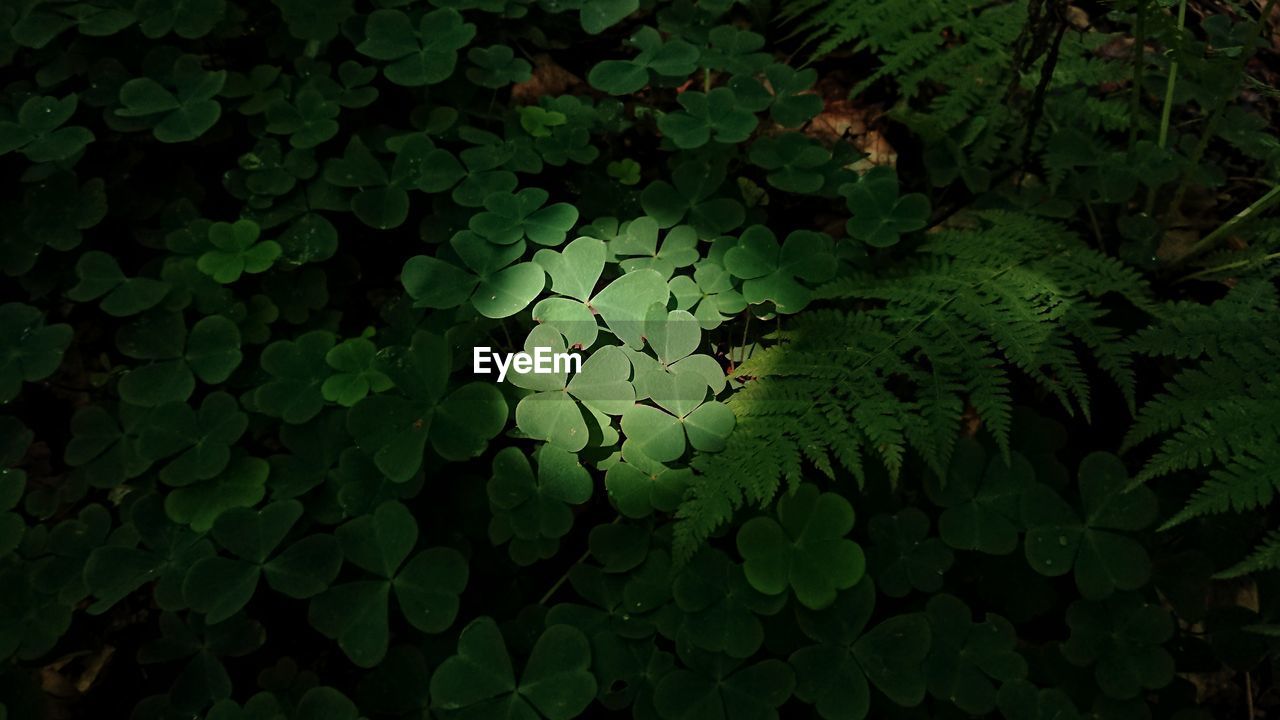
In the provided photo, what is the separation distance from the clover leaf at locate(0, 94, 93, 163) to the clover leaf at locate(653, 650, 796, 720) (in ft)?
6.70

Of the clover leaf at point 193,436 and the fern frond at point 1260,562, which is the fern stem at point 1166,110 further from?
the clover leaf at point 193,436

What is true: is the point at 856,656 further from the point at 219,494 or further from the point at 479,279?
the point at 219,494

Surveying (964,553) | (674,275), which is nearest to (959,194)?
(674,275)

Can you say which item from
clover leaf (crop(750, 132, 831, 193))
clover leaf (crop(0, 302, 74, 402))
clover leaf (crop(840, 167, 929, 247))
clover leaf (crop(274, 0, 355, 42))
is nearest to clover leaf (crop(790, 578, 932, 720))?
clover leaf (crop(840, 167, 929, 247))

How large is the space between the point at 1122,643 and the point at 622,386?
3.86ft

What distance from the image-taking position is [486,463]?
1.85 metres

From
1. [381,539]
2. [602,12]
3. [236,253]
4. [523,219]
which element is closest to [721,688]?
[381,539]

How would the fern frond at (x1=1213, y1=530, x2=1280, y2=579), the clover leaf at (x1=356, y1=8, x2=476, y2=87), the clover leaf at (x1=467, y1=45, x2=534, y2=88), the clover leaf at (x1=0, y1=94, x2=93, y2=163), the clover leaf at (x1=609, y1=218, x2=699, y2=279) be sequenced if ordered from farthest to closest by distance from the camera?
the clover leaf at (x1=467, y1=45, x2=534, y2=88)
the clover leaf at (x1=356, y1=8, x2=476, y2=87)
the clover leaf at (x1=0, y1=94, x2=93, y2=163)
the clover leaf at (x1=609, y1=218, x2=699, y2=279)
the fern frond at (x1=1213, y1=530, x2=1280, y2=579)

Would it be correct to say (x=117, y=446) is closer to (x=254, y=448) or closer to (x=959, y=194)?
(x=254, y=448)

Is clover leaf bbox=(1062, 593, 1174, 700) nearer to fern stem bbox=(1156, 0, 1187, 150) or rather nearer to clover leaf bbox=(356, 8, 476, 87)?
fern stem bbox=(1156, 0, 1187, 150)

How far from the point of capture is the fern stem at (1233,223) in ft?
6.04

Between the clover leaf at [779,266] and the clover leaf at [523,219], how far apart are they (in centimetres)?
44

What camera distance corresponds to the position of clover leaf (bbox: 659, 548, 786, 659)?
1.52 metres

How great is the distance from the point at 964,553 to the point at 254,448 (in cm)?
175
